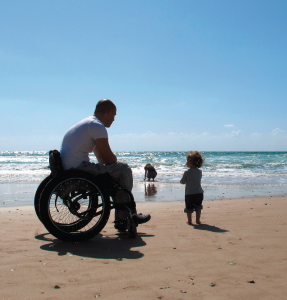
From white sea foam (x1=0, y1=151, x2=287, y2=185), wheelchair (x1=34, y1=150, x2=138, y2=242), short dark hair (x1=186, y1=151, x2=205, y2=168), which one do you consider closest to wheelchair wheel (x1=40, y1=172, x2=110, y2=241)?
wheelchair (x1=34, y1=150, x2=138, y2=242)

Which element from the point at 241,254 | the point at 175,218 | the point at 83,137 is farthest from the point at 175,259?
the point at 175,218

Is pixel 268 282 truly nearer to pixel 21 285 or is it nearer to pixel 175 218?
pixel 21 285

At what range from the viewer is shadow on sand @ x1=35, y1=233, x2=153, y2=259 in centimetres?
270

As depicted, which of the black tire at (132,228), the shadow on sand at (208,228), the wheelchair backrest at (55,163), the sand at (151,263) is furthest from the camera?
the shadow on sand at (208,228)

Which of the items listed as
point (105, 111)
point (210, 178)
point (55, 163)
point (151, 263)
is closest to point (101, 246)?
point (151, 263)

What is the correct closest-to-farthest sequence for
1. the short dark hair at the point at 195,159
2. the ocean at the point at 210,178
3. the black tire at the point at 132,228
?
the black tire at the point at 132,228 < the short dark hair at the point at 195,159 < the ocean at the point at 210,178

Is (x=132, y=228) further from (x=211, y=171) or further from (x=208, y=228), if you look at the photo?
(x=211, y=171)

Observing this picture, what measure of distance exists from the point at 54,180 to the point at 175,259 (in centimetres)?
151

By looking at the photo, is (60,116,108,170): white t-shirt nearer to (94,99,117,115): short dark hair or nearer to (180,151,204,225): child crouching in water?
(94,99,117,115): short dark hair

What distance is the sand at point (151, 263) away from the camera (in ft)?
6.30

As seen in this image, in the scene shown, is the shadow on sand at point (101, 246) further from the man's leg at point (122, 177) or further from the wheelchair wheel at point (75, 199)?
the man's leg at point (122, 177)

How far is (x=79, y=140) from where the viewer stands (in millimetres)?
3260

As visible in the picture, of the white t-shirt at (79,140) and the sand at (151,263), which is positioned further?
the white t-shirt at (79,140)

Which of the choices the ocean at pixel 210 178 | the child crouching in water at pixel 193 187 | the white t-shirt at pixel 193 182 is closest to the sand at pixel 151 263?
the child crouching in water at pixel 193 187
